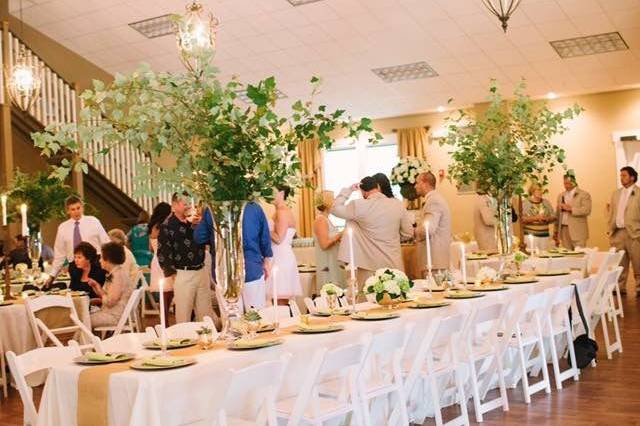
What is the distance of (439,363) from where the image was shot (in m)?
4.96

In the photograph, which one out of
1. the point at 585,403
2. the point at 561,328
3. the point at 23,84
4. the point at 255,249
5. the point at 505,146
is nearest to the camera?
the point at 585,403

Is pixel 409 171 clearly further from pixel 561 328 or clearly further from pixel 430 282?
pixel 561 328

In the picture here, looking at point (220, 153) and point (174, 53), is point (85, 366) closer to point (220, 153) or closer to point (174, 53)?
point (220, 153)

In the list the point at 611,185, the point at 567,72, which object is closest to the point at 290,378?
the point at 567,72

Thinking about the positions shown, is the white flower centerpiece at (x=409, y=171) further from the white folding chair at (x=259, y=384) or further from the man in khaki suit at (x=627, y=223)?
the white folding chair at (x=259, y=384)

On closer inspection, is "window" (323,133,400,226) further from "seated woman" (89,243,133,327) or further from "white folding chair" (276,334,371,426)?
"white folding chair" (276,334,371,426)

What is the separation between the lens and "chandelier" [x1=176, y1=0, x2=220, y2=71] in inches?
157

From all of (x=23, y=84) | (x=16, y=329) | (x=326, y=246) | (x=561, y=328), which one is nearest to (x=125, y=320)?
(x=16, y=329)

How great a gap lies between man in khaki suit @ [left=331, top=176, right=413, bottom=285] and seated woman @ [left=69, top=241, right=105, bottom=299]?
249cm

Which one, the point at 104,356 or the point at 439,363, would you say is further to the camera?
the point at 439,363

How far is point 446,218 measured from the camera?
24.2 feet

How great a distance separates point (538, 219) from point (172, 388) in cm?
911

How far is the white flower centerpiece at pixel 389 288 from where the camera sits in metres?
5.27

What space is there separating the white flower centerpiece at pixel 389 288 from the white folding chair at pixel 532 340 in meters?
0.75
